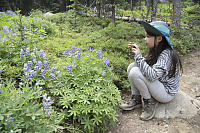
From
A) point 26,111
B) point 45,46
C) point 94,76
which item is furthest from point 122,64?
point 26,111

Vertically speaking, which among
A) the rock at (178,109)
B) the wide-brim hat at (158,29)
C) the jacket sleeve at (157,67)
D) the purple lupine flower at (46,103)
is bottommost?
the rock at (178,109)

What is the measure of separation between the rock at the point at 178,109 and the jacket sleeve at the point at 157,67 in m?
0.82

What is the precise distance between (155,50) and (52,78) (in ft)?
5.65

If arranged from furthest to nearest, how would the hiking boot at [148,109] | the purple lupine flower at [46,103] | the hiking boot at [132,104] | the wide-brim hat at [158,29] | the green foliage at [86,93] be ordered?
the hiking boot at [132,104] < the hiking boot at [148,109] < the wide-brim hat at [158,29] < the green foliage at [86,93] < the purple lupine flower at [46,103]

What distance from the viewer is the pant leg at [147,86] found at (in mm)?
2928

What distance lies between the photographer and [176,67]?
291 centimetres

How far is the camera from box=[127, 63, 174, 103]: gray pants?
9.61ft

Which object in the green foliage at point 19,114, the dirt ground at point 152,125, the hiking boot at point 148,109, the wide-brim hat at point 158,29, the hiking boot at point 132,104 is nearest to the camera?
the green foliage at point 19,114

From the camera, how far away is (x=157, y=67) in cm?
274

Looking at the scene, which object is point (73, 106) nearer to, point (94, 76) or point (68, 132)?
point (68, 132)

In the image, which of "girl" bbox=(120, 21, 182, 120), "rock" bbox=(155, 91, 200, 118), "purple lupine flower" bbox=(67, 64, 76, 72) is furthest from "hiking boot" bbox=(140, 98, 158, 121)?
"purple lupine flower" bbox=(67, 64, 76, 72)

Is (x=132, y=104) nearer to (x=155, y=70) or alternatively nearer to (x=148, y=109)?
(x=148, y=109)

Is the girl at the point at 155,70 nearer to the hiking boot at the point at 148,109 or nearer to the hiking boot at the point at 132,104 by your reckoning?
the hiking boot at the point at 148,109

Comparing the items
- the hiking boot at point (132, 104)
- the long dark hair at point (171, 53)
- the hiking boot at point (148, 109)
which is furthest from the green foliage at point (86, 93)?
the long dark hair at point (171, 53)
